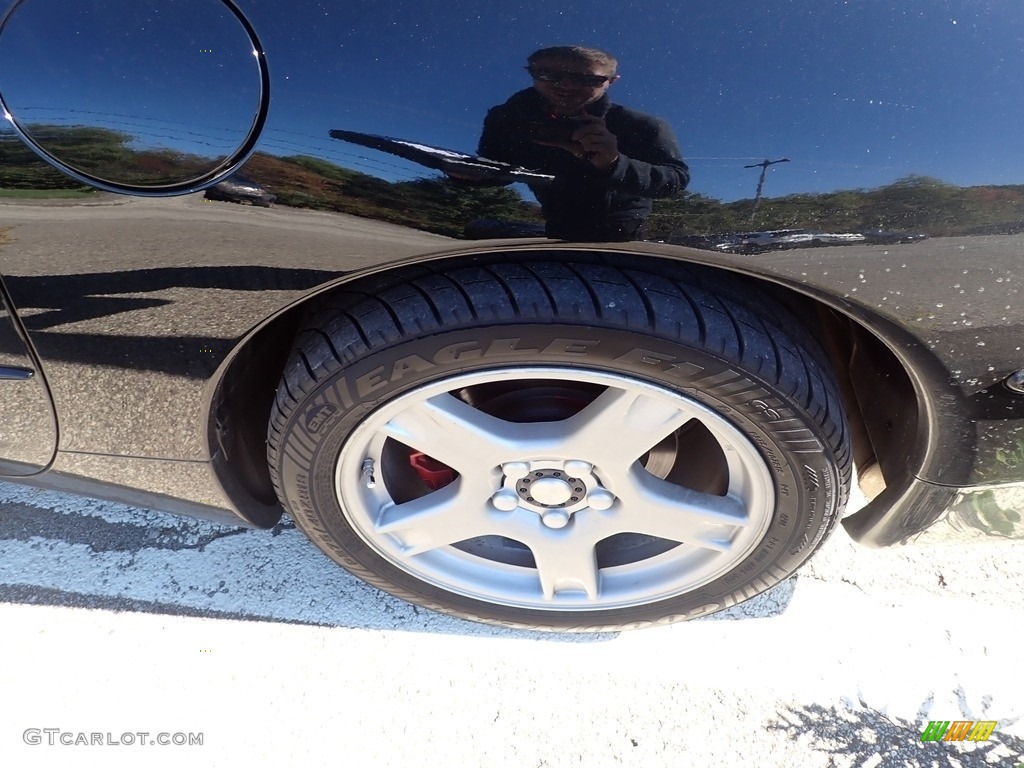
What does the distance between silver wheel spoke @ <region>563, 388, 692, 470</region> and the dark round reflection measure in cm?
76

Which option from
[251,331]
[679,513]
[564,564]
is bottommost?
[564,564]

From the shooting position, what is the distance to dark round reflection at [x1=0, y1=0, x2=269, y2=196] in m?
1.00

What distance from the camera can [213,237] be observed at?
1128mm

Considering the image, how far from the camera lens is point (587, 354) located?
1.20 metres

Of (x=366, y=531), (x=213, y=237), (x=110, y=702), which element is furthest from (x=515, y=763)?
(x=213, y=237)

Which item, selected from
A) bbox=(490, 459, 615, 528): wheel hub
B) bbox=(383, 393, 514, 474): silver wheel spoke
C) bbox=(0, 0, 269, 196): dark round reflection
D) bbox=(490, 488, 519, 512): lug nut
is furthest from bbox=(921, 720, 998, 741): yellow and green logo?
bbox=(0, 0, 269, 196): dark round reflection

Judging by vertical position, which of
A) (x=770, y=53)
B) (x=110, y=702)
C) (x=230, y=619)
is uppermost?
(x=770, y=53)

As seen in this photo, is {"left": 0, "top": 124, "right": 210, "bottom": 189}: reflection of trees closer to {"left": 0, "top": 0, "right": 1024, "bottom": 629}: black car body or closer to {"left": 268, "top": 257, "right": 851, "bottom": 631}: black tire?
{"left": 0, "top": 0, "right": 1024, "bottom": 629}: black car body

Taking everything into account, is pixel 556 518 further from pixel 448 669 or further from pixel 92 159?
pixel 92 159

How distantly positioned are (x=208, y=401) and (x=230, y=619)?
2.44ft

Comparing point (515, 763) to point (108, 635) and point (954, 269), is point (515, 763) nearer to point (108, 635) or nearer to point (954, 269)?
point (108, 635)

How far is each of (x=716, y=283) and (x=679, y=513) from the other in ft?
1.69
